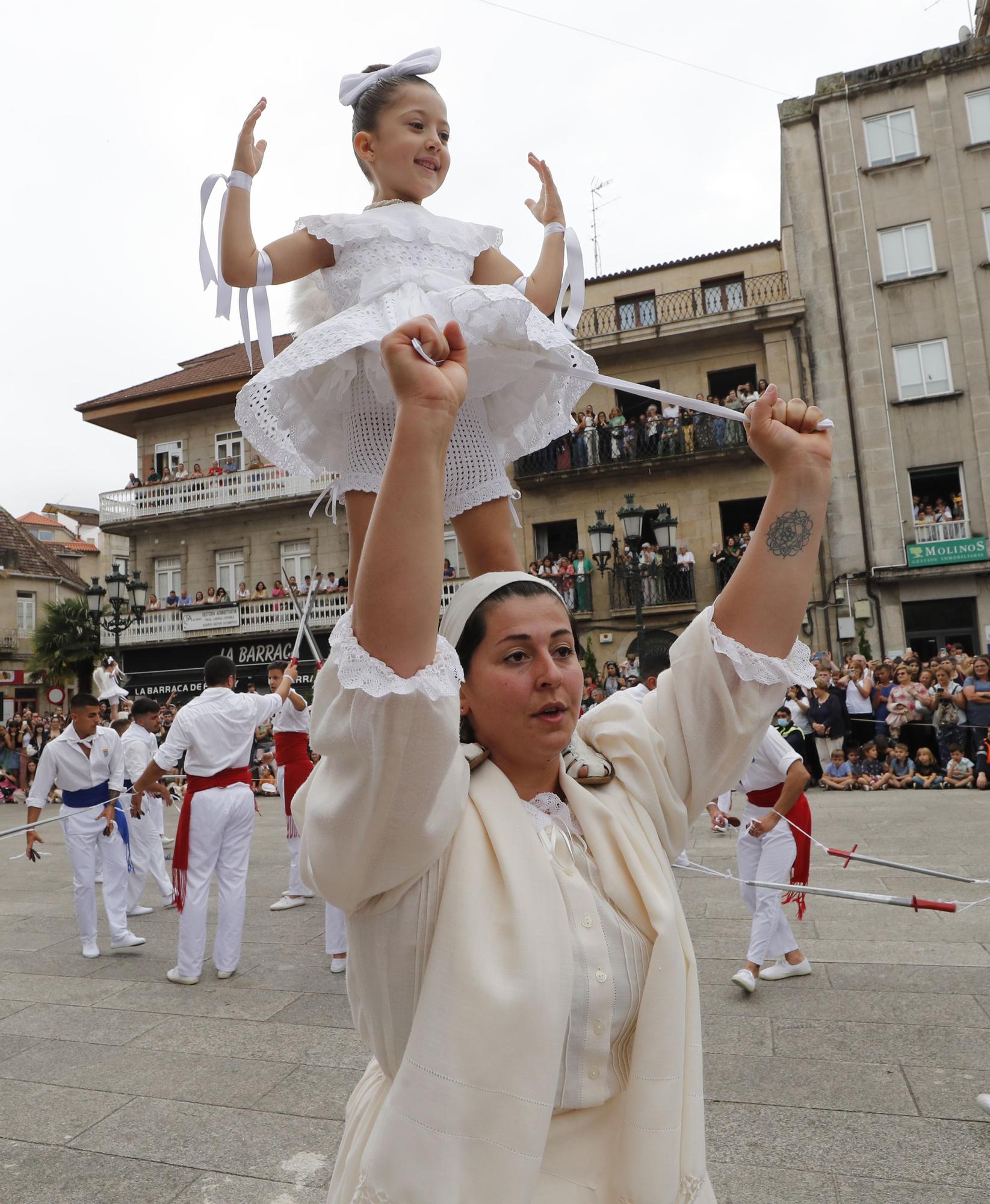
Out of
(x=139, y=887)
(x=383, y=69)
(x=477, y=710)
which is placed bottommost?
(x=139, y=887)

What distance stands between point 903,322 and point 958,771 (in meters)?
12.9

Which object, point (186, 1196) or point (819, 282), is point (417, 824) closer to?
point (186, 1196)

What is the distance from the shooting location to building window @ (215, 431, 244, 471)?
92.9 ft

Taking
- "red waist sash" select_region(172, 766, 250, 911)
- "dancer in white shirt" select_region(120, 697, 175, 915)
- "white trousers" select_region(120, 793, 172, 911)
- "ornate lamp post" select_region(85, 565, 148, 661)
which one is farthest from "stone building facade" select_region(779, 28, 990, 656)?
"red waist sash" select_region(172, 766, 250, 911)

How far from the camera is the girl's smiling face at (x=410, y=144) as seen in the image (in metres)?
2.35

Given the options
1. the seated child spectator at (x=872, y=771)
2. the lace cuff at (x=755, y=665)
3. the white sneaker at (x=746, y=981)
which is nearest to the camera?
the lace cuff at (x=755, y=665)

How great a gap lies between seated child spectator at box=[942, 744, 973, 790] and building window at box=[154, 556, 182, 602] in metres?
22.2

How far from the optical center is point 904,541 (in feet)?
71.3

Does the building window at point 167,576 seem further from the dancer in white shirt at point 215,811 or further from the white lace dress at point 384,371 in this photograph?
the white lace dress at point 384,371

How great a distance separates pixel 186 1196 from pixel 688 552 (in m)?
20.4

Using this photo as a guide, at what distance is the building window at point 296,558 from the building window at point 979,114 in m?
19.7

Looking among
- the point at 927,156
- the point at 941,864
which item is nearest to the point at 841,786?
the point at 941,864

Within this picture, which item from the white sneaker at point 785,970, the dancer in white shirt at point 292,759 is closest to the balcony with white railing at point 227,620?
the dancer in white shirt at point 292,759

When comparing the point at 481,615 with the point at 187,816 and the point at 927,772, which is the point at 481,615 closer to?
the point at 187,816
